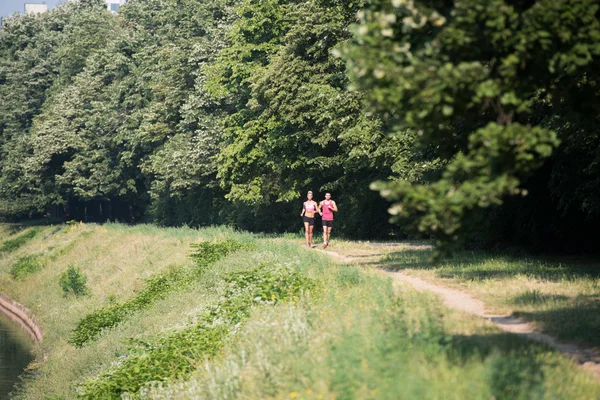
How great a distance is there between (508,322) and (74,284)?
1209 inches

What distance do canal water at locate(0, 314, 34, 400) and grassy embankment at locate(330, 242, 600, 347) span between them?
12203 millimetres

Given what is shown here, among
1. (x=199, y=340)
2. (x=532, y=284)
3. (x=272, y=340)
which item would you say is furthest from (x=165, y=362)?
(x=532, y=284)

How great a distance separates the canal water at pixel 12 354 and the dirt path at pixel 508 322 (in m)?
15.1

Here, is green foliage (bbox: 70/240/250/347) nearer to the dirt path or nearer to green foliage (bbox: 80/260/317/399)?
green foliage (bbox: 80/260/317/399)

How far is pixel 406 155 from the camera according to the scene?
2956 centimetres

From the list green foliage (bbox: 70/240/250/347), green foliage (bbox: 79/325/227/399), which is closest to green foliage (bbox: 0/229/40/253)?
green foliage (bbox: 70/240/250/347)

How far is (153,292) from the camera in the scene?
98.3 feet

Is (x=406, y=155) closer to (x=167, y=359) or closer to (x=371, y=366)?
(x=167, y=359)

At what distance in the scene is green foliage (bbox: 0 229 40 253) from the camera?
68375 mm

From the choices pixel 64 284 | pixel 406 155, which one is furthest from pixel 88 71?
pixel 406 155

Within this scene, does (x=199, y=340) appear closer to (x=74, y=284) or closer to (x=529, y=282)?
(x=529, y=282)

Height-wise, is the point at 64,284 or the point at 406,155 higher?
the point at 406,155

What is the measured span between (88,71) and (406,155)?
4964 centimetres

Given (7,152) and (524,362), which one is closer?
(524,362)
